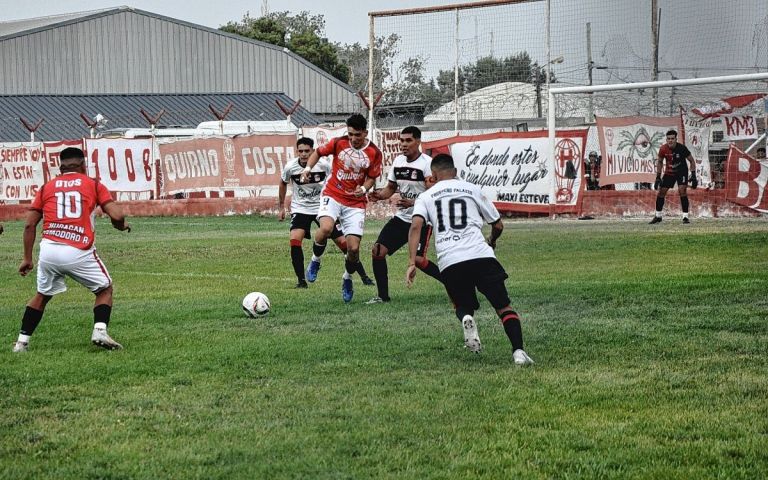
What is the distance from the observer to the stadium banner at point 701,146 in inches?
869

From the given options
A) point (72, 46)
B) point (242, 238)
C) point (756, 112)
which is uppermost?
point (72, 46)

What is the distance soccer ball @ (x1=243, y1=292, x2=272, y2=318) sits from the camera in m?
11.2

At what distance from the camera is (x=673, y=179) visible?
71.0 feet

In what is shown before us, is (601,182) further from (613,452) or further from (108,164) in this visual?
(613,452)

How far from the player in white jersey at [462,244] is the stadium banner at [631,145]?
14.4 m

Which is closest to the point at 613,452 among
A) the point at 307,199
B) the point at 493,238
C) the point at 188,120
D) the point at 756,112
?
the point at 493,238

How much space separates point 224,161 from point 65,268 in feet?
71.0

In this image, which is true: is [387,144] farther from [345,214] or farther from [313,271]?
[345,214]

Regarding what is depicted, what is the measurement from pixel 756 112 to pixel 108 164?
60.1 ft

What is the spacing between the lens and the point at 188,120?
57.9 m

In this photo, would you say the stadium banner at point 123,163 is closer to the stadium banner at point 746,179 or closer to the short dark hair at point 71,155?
the stadium banner at point 746,179

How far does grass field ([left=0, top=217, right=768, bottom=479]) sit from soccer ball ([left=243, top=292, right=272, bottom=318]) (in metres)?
0.13

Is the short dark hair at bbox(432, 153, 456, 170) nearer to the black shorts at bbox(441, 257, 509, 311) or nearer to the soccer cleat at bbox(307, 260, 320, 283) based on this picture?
the black shorts at bbox(441, 257, 509, 311)

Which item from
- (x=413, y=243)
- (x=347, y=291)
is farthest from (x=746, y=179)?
(x=413, y=243)
